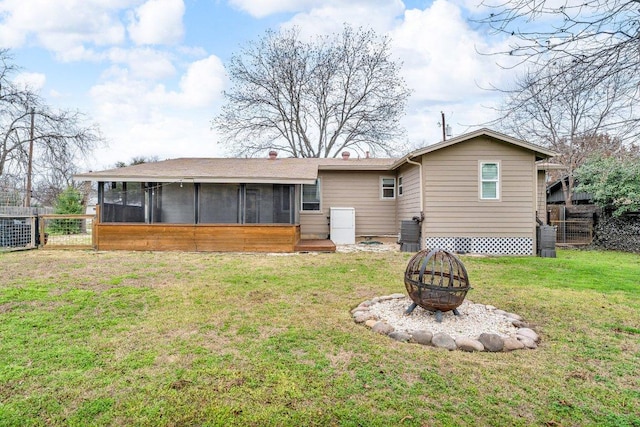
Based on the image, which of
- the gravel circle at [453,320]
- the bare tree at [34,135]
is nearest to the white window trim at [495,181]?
the gravel circle at [453,320]

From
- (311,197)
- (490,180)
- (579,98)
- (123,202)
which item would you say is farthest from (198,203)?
(579,98)

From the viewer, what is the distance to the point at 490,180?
9.17 m

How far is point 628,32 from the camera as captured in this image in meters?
2.18

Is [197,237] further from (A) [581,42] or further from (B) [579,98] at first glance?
(A) [581,42]

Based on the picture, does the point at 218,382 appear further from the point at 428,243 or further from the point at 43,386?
the point at 428,243

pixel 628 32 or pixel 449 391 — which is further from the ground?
pixel 628 32

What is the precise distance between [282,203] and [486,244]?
5.91 metres

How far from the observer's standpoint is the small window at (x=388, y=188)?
12.1m

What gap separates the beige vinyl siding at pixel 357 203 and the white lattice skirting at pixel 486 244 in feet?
9.16

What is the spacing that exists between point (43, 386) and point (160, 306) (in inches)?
72.8

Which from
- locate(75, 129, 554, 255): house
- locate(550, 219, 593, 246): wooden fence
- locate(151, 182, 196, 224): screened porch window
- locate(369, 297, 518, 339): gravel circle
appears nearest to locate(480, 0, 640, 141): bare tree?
locate(369, 297, 518, 339): gravel circle

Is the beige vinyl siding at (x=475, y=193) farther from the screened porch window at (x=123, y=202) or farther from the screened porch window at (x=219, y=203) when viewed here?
the screened porch window at (x=123, y=202)

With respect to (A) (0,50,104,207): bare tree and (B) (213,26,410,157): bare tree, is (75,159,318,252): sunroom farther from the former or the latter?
(B) (213,26,410,157): bare tree

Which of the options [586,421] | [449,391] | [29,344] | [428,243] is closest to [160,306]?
[29,344]
